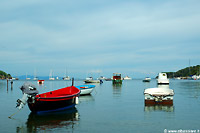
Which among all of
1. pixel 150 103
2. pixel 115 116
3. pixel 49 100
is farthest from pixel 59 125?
pixel 150 103

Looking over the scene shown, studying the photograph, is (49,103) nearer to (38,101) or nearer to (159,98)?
(38,101)

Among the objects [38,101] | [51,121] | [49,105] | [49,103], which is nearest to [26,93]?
[38,101]

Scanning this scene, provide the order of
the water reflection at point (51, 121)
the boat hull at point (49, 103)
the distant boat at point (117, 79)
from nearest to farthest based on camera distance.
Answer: the water reflection at point (51, 121) < the boat hull at point (49, 103) < the distant boat at point (117, 79)

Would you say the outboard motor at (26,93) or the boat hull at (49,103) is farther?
the boat hull at (49,103)

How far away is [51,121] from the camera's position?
17219mm

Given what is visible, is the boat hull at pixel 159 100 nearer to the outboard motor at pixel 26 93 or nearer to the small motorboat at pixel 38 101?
the small motorboat at pixel 38 101

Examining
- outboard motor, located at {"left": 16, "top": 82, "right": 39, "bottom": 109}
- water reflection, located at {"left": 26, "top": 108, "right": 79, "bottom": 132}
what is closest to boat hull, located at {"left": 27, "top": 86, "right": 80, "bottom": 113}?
outboard motor, located at {"left": 16, "top": 82, "right": 39, "bottom": 109}

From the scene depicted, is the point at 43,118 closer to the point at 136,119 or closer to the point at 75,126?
the point at 75,126

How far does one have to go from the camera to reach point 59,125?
15.9 m

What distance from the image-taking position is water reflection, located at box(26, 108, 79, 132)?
15413 mm

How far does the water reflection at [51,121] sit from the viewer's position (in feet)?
50.6

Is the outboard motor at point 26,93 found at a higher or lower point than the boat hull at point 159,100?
higher

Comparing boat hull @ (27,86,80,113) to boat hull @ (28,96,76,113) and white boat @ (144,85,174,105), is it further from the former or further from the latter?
white boat @ (144,85,174,105)

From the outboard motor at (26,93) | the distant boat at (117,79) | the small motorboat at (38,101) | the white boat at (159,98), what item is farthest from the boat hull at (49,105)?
the distant boat at (117,79)
